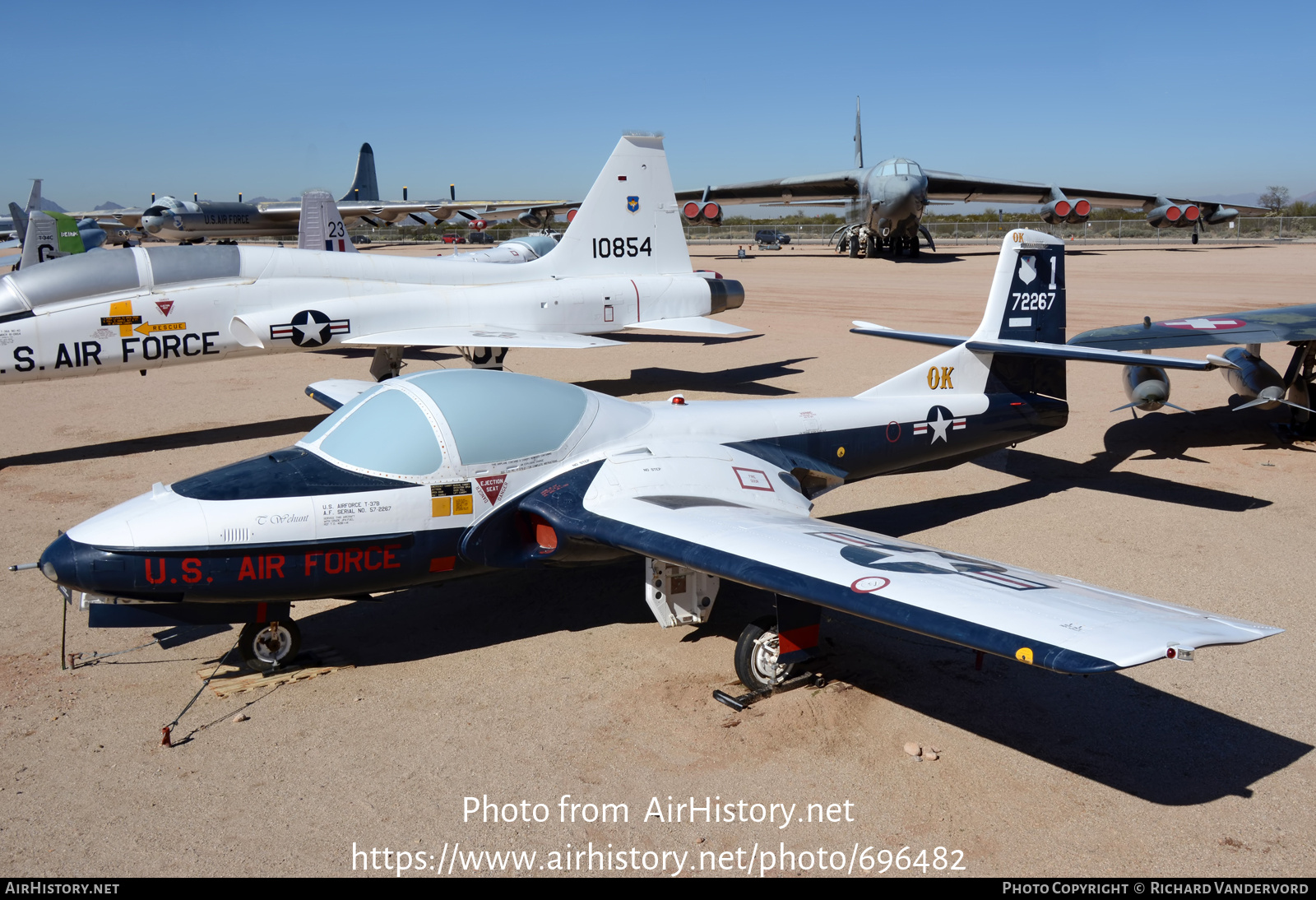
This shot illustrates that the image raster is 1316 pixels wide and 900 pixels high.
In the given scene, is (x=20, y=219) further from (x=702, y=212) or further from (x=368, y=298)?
(x=368, y=298)

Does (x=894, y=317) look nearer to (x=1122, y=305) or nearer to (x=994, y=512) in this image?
(x=1122, y=305)

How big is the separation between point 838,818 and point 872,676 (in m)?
1.69

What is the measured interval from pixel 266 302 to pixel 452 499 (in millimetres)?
8978

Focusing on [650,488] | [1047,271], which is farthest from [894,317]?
[650,488]

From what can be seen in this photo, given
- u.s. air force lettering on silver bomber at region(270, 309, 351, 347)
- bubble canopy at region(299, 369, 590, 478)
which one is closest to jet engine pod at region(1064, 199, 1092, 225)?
u.s. air force lettering on silver bomber at region(270, 309, 351, 347)

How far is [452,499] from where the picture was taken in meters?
6.31

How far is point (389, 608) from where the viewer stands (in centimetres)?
745

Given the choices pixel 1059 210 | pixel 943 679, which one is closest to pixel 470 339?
pixel 943 679

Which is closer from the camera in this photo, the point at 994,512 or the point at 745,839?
the point at 745,839

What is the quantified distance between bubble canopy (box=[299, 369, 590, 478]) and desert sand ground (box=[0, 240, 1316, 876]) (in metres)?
1.50

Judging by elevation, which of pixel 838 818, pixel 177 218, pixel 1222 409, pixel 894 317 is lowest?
pixel 838 818

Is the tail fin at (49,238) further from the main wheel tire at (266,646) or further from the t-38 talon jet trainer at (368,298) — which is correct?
the main wheel tire at (266,646)

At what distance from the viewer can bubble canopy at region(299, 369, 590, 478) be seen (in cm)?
627

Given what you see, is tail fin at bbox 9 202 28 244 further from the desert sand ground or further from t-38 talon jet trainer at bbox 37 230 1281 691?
t-38 talon jet trainer at bbox 37 230 1281 691
